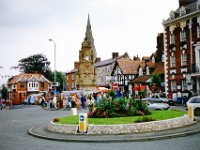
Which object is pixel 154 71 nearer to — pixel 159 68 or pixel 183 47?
pixel 159 68

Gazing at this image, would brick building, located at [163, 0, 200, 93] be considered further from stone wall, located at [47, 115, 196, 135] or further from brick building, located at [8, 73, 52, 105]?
brick building, located at [8, 73, 52, 105]

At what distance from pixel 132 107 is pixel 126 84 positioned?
5728 centimetres

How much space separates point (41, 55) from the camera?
11369 cm

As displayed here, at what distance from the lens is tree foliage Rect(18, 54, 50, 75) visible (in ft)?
371

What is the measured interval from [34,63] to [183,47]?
73994mm

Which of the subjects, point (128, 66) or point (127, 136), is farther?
point (128, 66)

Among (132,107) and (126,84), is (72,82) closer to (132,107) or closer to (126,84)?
(126,84)

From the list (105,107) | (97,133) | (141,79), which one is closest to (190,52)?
(141,79)

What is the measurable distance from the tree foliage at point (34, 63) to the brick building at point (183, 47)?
6888 centimetres

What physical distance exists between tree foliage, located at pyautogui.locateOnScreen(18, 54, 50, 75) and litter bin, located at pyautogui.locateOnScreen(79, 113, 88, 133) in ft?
313

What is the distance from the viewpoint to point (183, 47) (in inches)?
1850

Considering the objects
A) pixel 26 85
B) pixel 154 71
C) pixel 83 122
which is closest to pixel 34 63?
pixel 26 85

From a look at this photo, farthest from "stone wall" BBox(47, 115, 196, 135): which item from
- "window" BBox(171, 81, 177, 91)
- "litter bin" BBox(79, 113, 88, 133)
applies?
"window" BBox(171, 81, 177, 91)

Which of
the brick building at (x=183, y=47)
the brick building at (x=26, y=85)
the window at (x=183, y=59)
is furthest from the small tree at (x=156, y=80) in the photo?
the brick building at (x=26, y=85)
